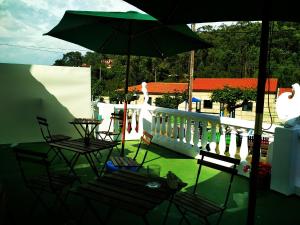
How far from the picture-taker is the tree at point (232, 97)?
4009 cm

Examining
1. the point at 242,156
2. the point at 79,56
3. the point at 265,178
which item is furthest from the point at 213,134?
the point at 79,56

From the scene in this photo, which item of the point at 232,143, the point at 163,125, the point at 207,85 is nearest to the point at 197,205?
the point at 232,143

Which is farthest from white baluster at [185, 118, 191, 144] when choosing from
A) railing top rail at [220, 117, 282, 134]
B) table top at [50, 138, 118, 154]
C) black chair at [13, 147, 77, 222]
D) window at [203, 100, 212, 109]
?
window at [203, 100, 212, 109]

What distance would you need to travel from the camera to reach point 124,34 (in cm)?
600

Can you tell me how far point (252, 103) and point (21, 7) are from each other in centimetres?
4963

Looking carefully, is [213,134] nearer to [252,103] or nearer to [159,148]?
[159,148]

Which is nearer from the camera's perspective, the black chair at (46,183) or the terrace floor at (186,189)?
the black chair at (46,183)

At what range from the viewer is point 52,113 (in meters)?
8.57

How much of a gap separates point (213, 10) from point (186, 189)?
2.82m

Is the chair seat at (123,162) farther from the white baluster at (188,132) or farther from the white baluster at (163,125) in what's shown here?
the white baluster at (163,125)

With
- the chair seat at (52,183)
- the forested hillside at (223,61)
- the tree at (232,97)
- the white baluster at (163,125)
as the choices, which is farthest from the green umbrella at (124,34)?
the tree at (232,97)

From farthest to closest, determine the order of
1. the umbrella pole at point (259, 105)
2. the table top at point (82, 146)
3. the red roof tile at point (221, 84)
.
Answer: the red roof tile at point (221, 84) < the table top at point (82, 146) < the umbrella pole at point (259, 105)

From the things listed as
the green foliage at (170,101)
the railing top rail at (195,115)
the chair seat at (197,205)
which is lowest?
the green foliage at (170,101)

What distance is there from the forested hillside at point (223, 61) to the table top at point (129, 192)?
2914 cm
